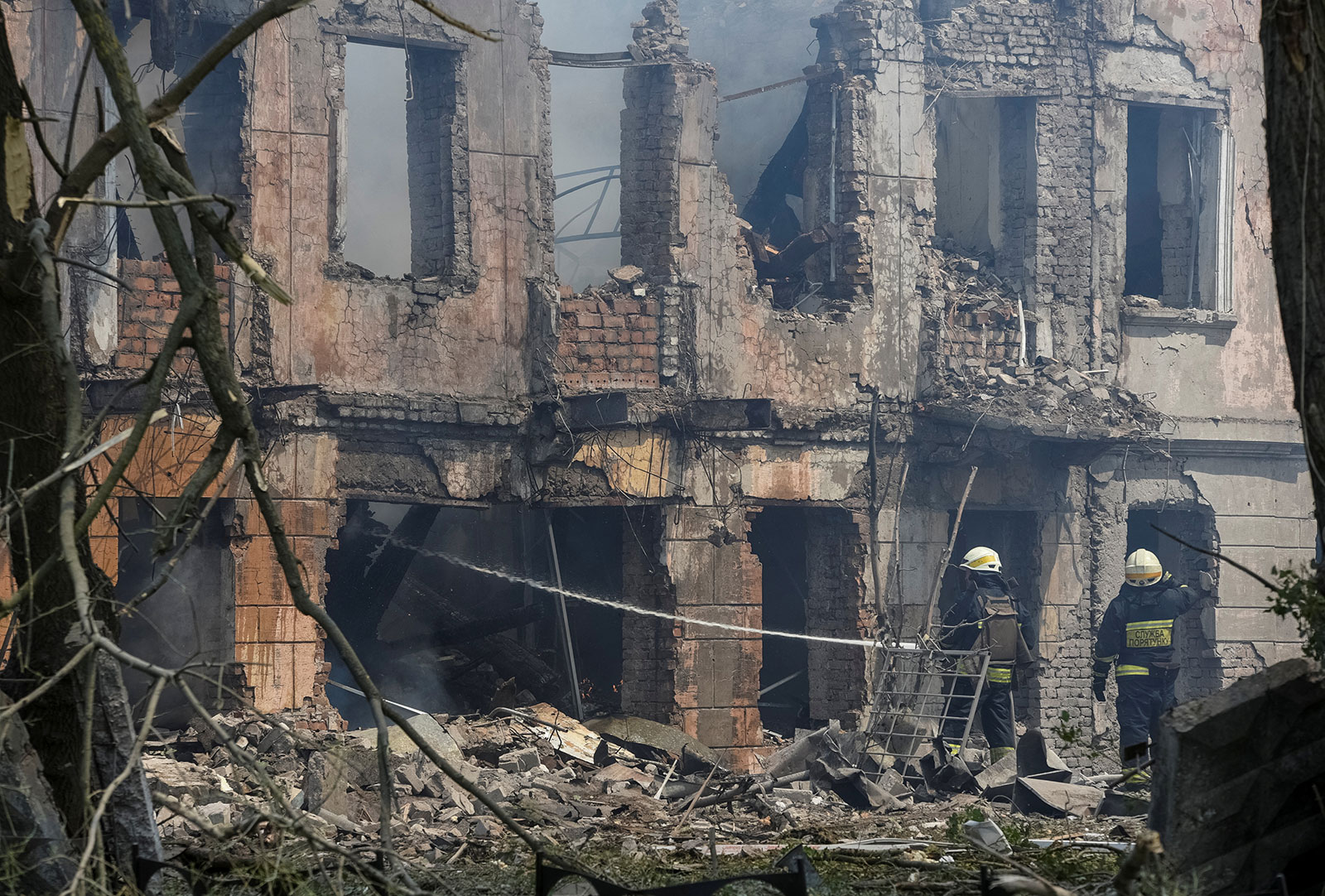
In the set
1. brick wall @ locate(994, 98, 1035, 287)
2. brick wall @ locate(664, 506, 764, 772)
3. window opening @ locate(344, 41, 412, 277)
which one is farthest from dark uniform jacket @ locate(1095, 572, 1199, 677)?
window opening @ locate(344, 41, 412, 277)

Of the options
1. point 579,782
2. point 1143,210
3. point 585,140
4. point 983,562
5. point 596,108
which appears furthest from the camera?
point 596,108

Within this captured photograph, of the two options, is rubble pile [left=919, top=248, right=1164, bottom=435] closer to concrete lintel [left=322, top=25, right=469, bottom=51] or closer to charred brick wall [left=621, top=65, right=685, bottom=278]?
charred brick wall [left=621, top=65, right=685, bottom=278]

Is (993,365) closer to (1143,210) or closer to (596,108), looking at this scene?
(1143,210)

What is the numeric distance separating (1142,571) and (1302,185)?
7.36 metres

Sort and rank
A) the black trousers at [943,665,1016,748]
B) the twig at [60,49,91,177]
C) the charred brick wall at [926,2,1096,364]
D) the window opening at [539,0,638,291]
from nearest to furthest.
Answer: the twig at [60,49,91,177] → the black trousers at [943,665,1016,748] → the charred brick wall at [926,2,1096,364] → the window opening at [539,0,638,291]

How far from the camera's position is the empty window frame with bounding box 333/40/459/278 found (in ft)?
39.0

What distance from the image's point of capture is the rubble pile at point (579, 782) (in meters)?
8.46

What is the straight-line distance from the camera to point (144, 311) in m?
10.8

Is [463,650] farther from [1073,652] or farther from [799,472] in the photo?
[1073,652]

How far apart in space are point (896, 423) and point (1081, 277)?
8.37 ft

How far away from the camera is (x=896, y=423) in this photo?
1316 cm

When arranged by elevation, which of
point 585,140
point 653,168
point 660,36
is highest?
point 585,140

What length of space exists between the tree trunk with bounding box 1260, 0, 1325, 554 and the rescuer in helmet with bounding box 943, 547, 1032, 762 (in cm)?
685

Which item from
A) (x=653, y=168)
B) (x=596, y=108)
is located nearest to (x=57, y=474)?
(x=653, y=168)
